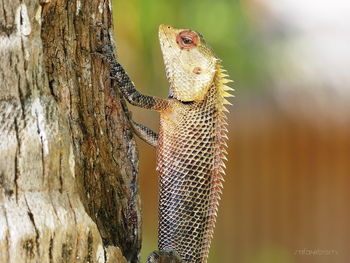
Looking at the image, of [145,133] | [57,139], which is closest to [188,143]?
[145,133]

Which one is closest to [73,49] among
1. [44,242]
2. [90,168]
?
[90,168]

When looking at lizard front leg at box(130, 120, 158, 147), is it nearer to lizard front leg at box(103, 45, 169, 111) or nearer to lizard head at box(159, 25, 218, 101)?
lizard front leg at box(103, 45, 169, 111)

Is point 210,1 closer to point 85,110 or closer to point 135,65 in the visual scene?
point 135,65

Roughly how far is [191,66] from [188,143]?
1.45 feet

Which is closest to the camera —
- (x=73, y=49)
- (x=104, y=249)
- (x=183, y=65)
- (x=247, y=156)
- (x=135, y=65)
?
(x=104, y=249)

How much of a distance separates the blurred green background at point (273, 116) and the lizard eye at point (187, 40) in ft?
12.1

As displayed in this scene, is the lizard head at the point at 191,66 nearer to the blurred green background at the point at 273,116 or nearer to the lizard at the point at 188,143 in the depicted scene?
Result: the lizard at the point at 188,143

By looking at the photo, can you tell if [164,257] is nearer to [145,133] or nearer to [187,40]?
[145,133]

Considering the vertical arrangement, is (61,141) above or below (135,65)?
above

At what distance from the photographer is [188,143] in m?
3.48

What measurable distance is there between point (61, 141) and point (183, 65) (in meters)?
1.34

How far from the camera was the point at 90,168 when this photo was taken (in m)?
2.80

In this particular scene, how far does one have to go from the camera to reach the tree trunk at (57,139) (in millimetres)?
2332

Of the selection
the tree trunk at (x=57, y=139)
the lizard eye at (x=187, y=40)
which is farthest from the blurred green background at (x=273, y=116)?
the tree trunk at (x=57, y=139)
